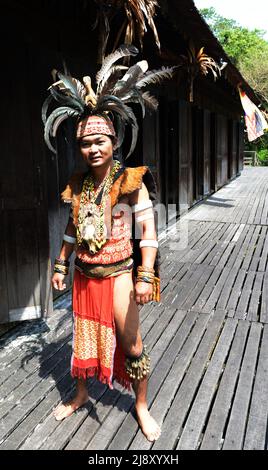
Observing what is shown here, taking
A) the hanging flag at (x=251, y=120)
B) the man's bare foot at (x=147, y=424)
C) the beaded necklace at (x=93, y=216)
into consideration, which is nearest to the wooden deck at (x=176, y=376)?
the man's bare foot at (x=147, y=424)

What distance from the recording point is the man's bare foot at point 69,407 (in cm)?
240

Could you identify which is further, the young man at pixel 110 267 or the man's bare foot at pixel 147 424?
the man's bare foot at pixel 147 424

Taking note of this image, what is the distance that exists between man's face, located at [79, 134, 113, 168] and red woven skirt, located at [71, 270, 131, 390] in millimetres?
625

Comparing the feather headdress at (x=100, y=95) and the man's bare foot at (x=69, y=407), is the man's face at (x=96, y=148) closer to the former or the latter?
the feather headdress at (x=100, y=95)

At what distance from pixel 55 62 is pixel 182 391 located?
3.18 metres

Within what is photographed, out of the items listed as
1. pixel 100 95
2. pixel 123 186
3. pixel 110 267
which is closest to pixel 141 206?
pixel 123 186

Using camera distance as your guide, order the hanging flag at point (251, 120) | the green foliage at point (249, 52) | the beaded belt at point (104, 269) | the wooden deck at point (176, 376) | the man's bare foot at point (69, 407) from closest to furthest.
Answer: the beaded belt at point (104, 269) → the wooden deck at point (176, 376) → the man's bare foot at point (69, 407) → the hanging flag at point (251, 120) → the green foliage at point (249, 52)

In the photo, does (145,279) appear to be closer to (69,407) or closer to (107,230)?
(107,230)

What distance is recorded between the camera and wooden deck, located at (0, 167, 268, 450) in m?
2.25

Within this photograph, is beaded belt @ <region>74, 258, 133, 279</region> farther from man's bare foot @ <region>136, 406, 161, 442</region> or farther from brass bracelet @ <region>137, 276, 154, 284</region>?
man's bare foot @ <region>136, 406, 161, 442</region>

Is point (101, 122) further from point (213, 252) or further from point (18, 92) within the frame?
point (213, 252)

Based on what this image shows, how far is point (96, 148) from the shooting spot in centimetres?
205

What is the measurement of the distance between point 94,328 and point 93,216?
0.63 m

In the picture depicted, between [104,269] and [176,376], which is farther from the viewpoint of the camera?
[176,376]
